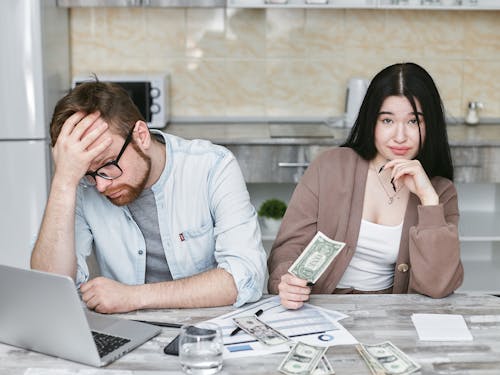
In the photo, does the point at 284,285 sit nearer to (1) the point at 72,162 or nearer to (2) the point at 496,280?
(1) the point at 72,162

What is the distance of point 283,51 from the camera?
446 cm

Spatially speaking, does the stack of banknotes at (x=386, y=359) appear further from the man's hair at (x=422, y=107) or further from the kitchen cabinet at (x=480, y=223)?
the kitchen cabinet at (x=480, y=223)

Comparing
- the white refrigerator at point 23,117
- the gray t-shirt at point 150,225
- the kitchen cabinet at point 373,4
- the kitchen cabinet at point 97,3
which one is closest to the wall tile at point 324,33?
the kitchen cabinet at point 373,4

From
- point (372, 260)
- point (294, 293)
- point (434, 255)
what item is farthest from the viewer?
point (372, 260)

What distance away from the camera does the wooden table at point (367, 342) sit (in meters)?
1.71

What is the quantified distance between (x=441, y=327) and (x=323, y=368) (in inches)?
15.2

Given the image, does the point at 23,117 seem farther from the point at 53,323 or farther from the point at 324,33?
the point at 53,323

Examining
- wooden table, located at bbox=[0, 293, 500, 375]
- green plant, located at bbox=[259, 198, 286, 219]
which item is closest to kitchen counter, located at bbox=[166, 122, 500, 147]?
green plant, located at bbox=[259, 198, 286, 219]

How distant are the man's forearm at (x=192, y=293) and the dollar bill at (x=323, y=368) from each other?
42 centimetres

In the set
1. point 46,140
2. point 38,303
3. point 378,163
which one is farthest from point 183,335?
point 46,140

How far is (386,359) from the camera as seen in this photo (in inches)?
67.9

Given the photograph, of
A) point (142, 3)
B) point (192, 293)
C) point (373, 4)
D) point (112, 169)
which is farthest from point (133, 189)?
point (373, 4)

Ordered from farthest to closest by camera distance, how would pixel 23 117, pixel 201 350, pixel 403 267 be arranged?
pixel 23 117
pixel 403 267
pixel 201 350

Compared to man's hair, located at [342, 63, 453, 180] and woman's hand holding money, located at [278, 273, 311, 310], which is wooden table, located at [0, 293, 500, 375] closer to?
woman's hand holding money, located at [278, 273, 311, 310]
